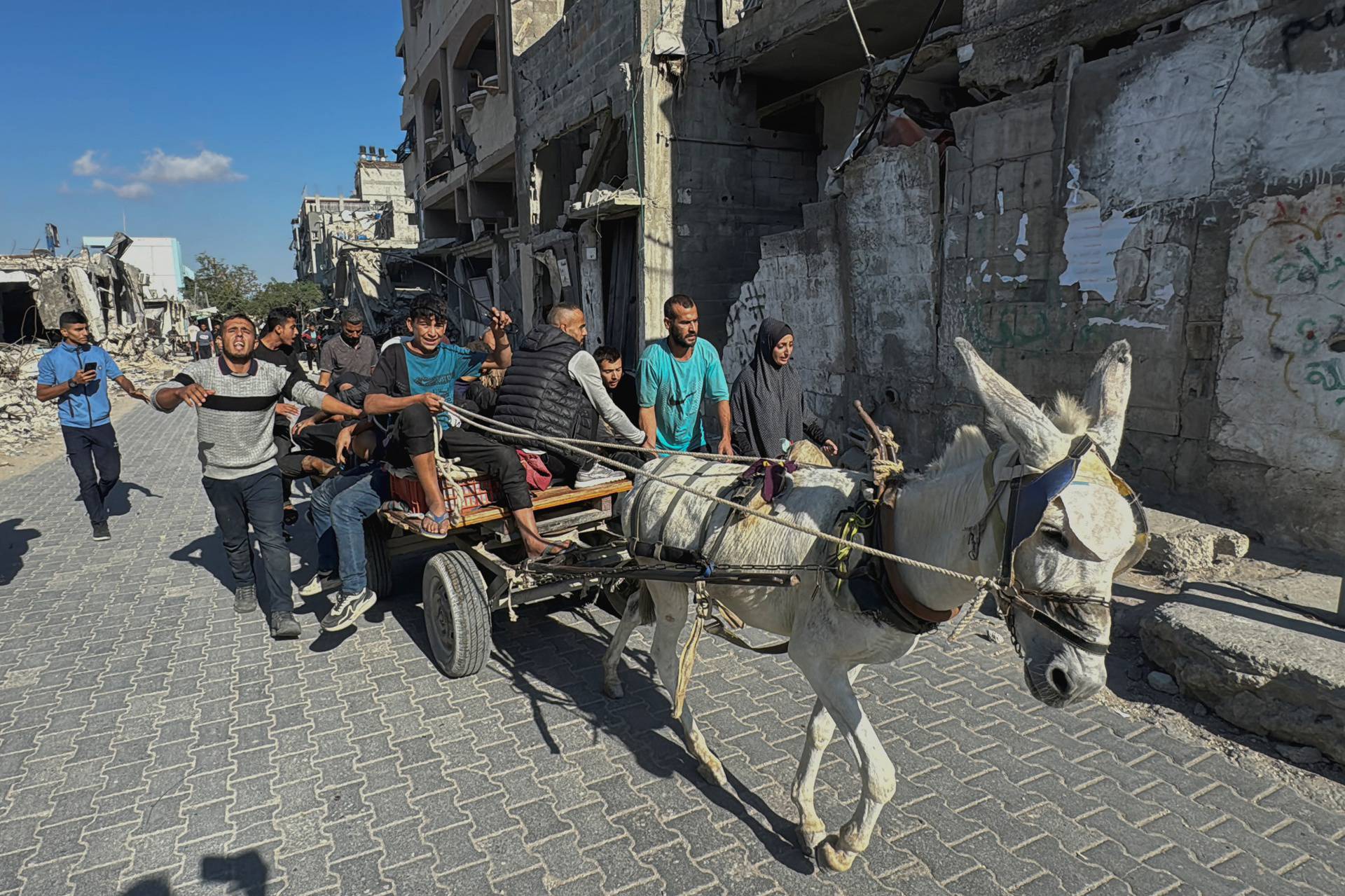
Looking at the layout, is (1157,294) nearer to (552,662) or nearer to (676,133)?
(552,662)

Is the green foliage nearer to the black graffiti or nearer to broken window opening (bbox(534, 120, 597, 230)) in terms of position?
broken window opening (bbox(534, 120, 597, 230))

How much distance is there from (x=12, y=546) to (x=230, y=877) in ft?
21.1

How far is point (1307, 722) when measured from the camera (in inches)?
137

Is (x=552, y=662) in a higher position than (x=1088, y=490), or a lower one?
lower

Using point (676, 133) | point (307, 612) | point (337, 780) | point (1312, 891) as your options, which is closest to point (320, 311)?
point (676, 133)

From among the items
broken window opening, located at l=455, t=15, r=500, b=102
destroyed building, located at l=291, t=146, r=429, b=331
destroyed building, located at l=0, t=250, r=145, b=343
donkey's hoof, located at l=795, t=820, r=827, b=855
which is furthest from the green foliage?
donkey's hoof, located at l=795, t=820, r=827, b=855

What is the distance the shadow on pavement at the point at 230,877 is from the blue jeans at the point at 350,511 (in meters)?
1.87

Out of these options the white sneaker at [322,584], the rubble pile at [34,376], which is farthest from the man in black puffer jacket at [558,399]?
the rubble pile at [34,376]

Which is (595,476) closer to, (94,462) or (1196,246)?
(1196,246)

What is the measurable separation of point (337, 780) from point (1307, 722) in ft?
15.1

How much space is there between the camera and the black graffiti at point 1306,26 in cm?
472

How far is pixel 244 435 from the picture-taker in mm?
4934

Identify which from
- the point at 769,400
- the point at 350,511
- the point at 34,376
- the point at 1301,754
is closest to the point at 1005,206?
the point at 769,400

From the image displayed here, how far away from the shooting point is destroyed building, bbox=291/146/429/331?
1046 inches
